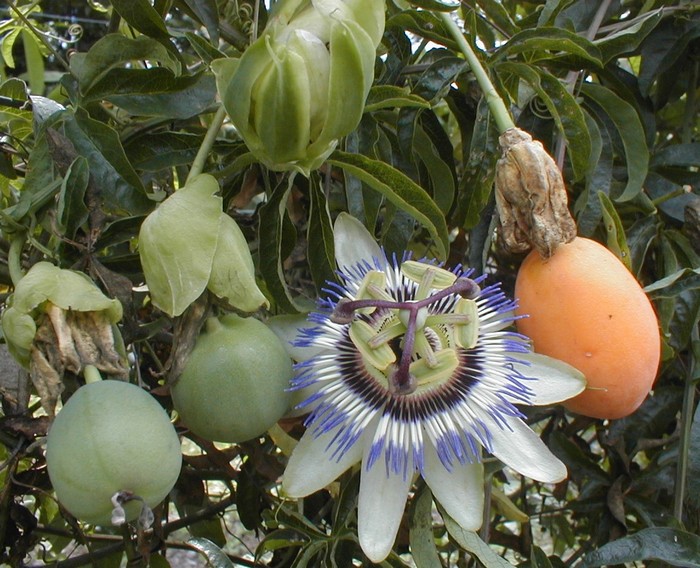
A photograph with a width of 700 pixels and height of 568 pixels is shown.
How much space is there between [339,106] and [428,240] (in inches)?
32.8

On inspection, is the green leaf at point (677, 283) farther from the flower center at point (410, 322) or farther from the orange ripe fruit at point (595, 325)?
the flower center at point (410, 322)

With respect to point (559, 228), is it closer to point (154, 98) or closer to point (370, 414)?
point (370, 414)

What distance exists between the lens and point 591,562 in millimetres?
1209

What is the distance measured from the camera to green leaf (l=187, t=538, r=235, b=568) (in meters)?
1.17

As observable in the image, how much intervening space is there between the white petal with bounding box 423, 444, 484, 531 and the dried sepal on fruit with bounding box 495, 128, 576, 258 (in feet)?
0.98

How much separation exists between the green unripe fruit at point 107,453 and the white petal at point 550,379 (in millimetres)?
459

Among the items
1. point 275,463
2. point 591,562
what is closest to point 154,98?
point 275,463

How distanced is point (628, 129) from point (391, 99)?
0.49 metres

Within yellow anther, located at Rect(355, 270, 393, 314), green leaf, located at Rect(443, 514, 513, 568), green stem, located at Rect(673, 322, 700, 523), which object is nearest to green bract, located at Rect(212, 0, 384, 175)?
yellow anther, located at Rect(355, 270, 393, 314)

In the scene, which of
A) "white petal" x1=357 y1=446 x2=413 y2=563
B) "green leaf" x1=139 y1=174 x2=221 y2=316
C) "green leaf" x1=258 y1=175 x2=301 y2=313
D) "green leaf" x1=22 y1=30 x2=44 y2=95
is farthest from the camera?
"green leaf" x1=22 y1=30 x2=44 y2=95

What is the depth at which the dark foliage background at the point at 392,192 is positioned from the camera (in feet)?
3.45

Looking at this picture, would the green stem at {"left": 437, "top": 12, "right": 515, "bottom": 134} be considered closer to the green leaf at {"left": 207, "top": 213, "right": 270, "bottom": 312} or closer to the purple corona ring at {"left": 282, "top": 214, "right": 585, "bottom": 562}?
the purple corona ring at {"left": 282, "top": 214, "right": 585, "bottom": 562}

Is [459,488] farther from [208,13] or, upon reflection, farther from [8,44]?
[8,44]

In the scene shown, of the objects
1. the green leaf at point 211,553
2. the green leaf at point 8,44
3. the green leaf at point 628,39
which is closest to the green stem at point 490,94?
the green leaf at point 628,39
